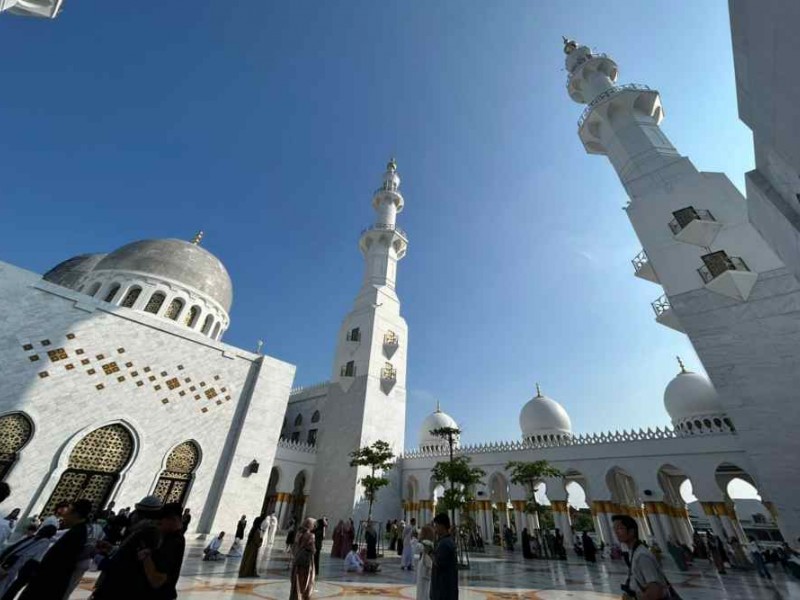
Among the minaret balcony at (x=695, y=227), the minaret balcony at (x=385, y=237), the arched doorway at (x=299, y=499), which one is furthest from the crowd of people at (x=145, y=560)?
the minaret balcony at (x=385, y=237)

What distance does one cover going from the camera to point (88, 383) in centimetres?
1214

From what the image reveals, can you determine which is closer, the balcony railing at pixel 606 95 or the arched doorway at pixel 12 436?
the arched doorway at pixel 12 436

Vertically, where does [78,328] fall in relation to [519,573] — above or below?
above

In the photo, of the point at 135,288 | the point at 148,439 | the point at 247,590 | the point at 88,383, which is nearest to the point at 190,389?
the point at 148,439

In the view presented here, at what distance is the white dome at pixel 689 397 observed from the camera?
64.7ft

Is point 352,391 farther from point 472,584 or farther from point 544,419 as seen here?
point 472,584

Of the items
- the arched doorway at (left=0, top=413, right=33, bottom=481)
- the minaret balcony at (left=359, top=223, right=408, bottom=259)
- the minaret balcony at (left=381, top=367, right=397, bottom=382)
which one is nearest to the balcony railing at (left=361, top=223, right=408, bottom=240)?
the minaret balcony at (left=359, top=223, right=408, bottom=259)

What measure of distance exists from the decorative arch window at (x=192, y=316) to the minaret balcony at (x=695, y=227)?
69.6 ft

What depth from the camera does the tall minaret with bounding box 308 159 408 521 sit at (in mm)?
20891

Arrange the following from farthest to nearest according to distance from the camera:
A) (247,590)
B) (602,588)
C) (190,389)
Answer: (190,389)
(602,588)
(247,590)

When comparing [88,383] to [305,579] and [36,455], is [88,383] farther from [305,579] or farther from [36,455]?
[305,579]

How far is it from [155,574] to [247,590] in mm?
4573

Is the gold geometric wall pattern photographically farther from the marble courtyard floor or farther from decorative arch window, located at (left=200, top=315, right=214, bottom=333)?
the marble courtyard floor

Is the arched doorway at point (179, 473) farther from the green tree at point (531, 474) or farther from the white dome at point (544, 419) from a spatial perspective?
the white dome at point (544, 419)
